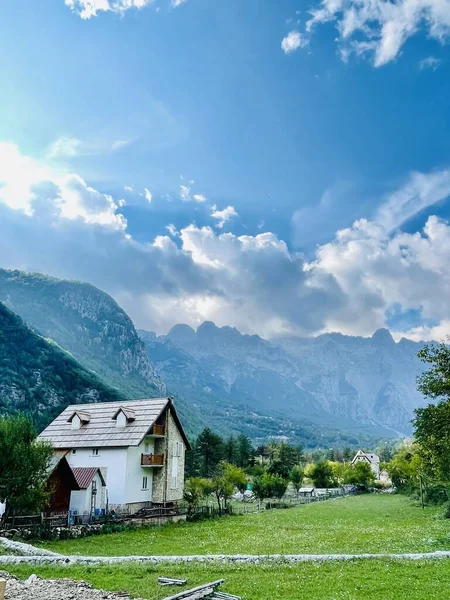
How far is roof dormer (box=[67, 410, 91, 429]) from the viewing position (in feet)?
149

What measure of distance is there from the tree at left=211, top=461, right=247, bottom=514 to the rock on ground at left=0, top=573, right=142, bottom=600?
119 feet

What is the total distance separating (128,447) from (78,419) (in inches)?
277

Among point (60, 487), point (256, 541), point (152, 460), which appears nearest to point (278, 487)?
point (152, 460)

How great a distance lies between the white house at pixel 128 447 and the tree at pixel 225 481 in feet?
21.2

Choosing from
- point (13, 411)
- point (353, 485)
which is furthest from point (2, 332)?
point (353, 485)

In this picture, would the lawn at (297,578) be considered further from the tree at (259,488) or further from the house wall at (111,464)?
the tree at (259,488)

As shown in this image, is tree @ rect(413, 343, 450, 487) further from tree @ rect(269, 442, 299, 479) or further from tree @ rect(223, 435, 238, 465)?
tree @ rect(223, 435, 238, 465)

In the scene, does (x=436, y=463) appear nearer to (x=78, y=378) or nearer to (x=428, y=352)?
(x=428, y=352)

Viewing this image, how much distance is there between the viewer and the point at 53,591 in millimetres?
13789

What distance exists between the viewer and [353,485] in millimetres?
109438

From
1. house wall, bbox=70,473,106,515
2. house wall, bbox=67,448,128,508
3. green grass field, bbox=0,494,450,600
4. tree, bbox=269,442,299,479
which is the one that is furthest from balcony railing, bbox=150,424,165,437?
tree, bbox=269,442,299,479

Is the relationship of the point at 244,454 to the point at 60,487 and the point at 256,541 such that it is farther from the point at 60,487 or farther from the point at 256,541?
the point at 256,541

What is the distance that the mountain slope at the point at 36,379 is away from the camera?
4729 inches

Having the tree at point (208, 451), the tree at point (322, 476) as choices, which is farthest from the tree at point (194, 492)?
the tree at point (322, 476)
